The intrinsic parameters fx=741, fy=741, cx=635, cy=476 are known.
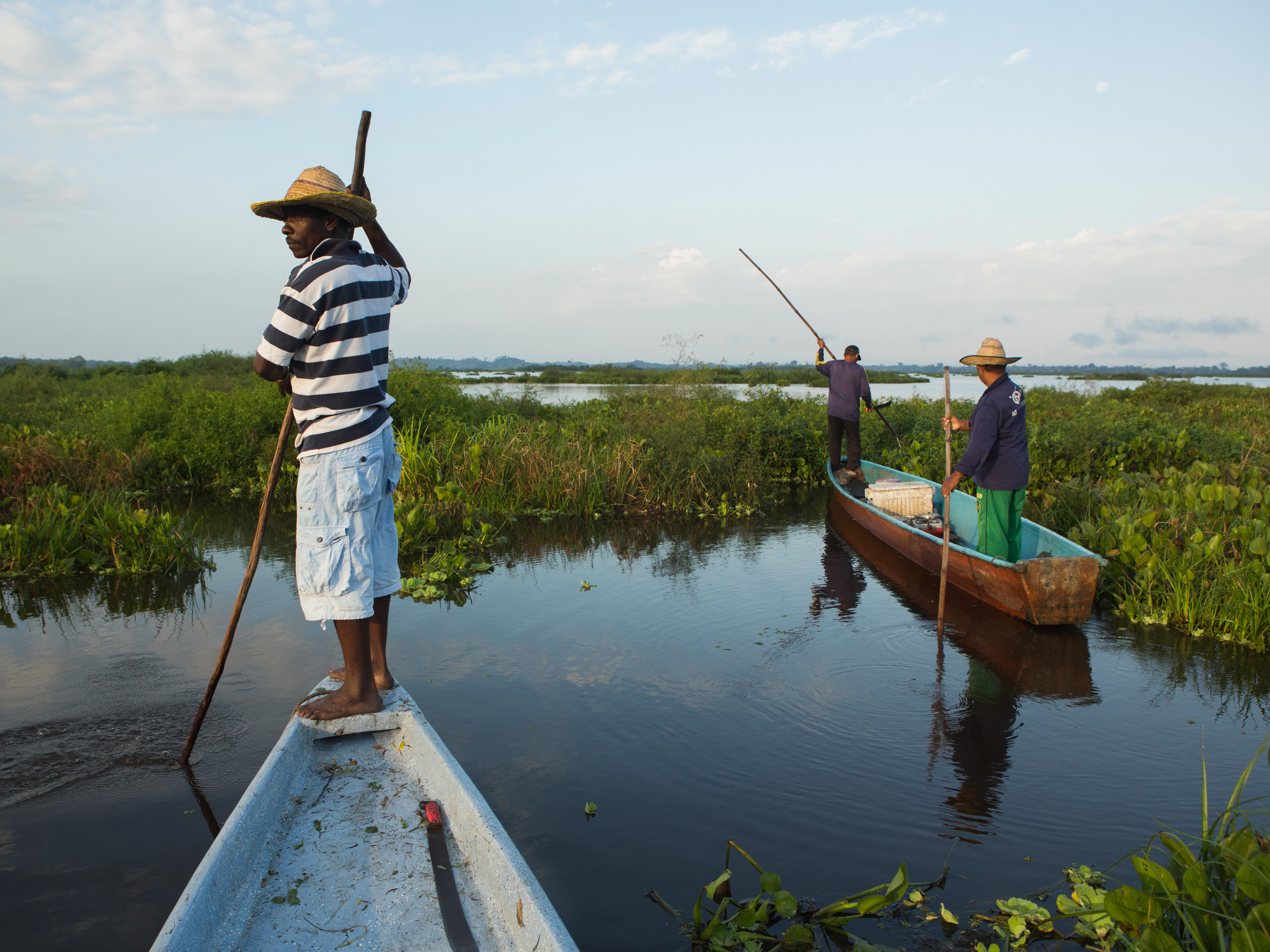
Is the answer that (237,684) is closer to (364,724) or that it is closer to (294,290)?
(364,724)

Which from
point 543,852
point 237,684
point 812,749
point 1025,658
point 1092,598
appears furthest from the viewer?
point 1092,598

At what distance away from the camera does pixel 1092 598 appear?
18.6 feet

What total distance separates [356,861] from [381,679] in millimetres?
962

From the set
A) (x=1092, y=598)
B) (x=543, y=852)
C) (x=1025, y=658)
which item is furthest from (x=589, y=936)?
(x=1092, y=598)

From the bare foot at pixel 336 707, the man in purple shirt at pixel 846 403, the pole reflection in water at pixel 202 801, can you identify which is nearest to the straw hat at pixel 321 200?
the bare foot at pixel 336 707

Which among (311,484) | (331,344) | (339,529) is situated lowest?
(339,529)

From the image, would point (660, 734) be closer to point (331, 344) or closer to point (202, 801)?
point (202, 801)

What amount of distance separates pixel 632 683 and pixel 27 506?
677 cm

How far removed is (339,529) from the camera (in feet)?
9.73

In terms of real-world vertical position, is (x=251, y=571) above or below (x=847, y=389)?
below

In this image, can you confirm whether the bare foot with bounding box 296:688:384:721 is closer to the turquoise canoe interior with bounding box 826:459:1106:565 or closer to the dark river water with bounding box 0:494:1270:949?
the dark river water with bounding box 0:494:1270:949

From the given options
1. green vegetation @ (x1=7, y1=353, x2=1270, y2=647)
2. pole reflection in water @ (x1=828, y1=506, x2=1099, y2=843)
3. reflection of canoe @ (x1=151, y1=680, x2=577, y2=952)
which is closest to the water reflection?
green vegetation @ (x1=7, y1=353, x2=1270, y2=647)

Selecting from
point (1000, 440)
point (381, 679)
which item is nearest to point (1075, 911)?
point (381, 679)

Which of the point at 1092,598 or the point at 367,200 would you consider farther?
the point at 1092,598
